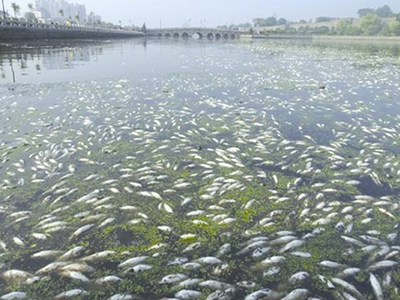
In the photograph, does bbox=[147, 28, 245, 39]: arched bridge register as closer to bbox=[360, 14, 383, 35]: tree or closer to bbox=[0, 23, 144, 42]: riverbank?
bbox=[360, 14, 383, 35]: tree

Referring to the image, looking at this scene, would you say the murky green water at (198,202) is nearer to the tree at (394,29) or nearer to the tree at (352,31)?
the tree at (394,29)

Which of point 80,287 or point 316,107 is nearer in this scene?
point 80,287

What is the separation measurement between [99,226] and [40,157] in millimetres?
4086

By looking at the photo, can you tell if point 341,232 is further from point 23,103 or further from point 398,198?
point 23,103

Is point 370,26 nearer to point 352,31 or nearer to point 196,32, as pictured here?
point 352,31

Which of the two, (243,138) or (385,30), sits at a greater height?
(385,30)

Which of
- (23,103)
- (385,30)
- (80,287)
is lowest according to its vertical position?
(80,287)

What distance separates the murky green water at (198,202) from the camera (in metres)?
4.90

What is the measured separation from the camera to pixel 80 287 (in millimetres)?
4766

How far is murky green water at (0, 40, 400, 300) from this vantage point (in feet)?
16.1

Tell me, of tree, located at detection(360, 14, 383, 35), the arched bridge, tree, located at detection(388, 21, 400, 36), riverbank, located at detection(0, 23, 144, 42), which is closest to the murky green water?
riverbank, located at detection(0, 23, 144, 42)

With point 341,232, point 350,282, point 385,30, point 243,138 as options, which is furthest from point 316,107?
point 385,30

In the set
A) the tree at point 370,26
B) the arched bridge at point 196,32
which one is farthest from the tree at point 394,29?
the arched bridge at point 196,32

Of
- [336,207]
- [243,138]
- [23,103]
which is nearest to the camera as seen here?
[336,207]
